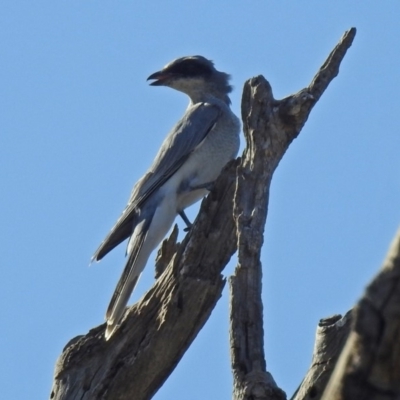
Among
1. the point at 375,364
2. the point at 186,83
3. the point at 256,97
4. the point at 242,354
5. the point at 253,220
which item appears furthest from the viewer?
the point at 186,83

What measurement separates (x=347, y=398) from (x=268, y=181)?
12.1 feet

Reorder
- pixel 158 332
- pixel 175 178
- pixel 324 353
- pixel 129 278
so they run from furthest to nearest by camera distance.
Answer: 1. pixel 175 178
2. pixel 129 278
3. pixel 158 332
4. pixel 324 353

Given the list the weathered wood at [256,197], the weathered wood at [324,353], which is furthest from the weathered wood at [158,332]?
the weathered wood at [324,353]

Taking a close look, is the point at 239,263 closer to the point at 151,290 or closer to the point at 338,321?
the point at 338,321

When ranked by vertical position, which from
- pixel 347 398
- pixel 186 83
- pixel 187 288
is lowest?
pixel 347 398

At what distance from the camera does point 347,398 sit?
1.64 m

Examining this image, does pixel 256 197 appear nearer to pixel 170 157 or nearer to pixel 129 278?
pixel 129 278

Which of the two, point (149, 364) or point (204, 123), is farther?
point (204, 123)

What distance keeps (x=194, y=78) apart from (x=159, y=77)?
40cm

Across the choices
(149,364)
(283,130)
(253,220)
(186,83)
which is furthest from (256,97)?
(186,83)

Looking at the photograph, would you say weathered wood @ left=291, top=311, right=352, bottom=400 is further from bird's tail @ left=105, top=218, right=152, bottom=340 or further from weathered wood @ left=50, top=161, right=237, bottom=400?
bird's tail @ left=105, top=218, right=152, bottom=340

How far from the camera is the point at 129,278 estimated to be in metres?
7.50

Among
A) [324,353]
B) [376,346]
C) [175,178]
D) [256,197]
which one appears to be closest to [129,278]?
[175,178]

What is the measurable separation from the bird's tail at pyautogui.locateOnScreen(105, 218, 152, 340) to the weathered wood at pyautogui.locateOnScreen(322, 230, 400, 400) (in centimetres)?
435
